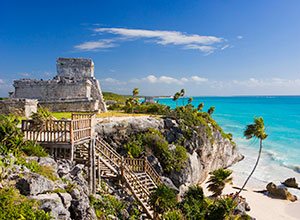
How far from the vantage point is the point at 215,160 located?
125ft

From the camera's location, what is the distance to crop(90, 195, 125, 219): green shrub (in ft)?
45.1

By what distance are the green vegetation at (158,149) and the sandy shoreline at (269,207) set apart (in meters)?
7.03

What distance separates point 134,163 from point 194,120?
1496 centimetres

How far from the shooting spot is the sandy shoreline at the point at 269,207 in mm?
24922

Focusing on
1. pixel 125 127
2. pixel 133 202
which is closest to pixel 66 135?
pixel 133 202

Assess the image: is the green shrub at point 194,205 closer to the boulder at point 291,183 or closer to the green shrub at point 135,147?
the green shrub at point 135,147

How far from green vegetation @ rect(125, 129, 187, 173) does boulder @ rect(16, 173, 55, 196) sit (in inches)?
614

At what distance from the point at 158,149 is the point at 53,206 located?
61.2ft

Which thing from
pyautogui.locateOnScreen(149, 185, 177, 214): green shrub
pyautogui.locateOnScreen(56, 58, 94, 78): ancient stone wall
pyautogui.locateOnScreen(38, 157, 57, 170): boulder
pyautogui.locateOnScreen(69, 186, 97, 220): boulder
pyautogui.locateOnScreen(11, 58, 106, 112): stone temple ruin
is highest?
pyautogui.locateOnScreen(56, 58, 94, 78): ancient stone wall

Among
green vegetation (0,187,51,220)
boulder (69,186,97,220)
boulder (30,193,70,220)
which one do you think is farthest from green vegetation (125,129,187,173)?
green vegetation (0,187,51,220)

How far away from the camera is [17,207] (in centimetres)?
850

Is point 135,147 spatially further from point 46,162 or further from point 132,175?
point 46,162

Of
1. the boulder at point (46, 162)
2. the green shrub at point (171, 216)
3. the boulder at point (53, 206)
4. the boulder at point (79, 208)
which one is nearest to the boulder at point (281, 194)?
the green shrub at point (171, 216)

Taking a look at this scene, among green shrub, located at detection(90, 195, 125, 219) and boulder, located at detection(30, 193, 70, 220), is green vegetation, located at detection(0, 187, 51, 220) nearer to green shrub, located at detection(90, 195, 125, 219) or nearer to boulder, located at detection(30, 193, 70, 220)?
boulder, located at detection(30, 193, 70, 220)
